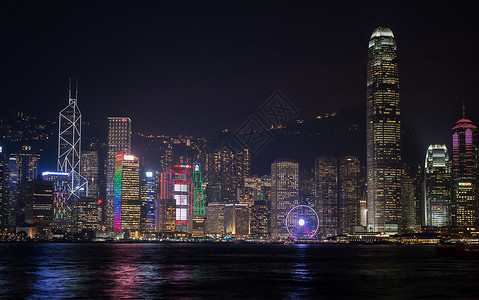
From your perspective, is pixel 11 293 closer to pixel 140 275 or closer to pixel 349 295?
pixel 140 275

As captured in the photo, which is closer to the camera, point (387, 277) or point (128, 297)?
point (128, 297)

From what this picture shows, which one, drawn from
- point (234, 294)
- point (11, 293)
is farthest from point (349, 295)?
point (11, 293)

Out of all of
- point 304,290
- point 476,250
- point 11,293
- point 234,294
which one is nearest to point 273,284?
point 304,290

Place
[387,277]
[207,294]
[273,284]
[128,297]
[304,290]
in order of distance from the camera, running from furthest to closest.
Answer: [387,277], [273,284], [304,290], [207,294], [128,297]

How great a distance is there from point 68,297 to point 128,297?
6085 millimetres

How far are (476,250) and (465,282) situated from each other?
103442 millimetres

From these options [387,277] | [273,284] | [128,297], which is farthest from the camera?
[387,277]

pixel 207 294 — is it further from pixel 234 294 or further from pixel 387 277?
pixel 387 277

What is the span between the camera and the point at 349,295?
226 feet

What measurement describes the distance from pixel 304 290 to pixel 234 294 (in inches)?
371

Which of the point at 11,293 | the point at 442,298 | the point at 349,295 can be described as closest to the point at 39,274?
the point at 11,293

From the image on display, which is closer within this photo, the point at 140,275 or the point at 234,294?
the point at 234,294

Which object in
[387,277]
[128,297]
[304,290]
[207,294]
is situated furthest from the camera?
[387,277]

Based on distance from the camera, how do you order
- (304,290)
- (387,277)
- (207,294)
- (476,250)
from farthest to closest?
(476,250)
(387,277)
(304,290)
(207,294)
